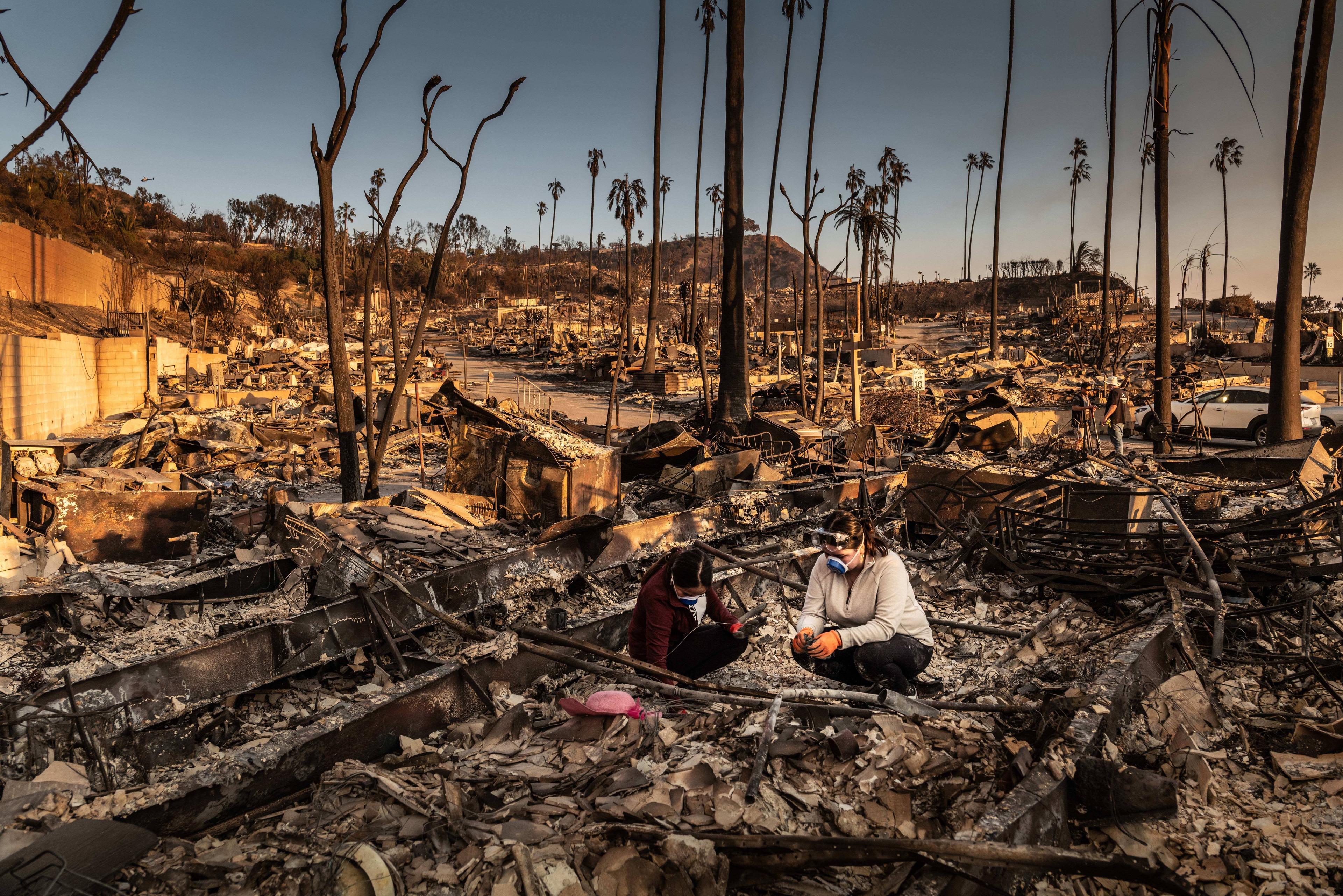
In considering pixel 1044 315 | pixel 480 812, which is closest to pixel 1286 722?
pixel 480 812

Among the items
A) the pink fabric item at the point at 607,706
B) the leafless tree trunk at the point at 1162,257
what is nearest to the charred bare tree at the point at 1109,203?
the leafless tree trunk at the point at 1162,257

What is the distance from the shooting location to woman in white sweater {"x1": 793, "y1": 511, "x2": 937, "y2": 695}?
4387 millimetres

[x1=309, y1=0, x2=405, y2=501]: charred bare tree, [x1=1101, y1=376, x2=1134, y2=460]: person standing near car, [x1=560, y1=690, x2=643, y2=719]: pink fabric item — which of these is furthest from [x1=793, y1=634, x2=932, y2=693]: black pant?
[x1=1101, y1=376, x2=1134, y2=460]: person standing near car

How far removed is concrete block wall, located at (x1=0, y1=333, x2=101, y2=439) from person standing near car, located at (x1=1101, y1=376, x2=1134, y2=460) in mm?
21075

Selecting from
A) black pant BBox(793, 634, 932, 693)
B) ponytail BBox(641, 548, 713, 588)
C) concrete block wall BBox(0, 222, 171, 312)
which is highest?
concrete block wall BBox(0, 222, 171, 312)

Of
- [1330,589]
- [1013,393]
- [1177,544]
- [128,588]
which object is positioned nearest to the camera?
[1330,589]

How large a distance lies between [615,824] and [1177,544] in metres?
5.81

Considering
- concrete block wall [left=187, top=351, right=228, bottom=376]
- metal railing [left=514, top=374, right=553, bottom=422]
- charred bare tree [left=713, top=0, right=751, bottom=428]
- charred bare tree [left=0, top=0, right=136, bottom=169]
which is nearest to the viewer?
charred bare tree [left=0, top=0, right=136, bottom=169]

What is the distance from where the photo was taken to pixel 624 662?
4.32 metres

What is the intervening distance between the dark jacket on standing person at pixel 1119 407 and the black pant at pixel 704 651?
1527cm

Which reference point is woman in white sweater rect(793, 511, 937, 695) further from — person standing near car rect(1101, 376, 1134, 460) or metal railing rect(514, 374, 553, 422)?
metal railing rect(514, 374, 553, 422)

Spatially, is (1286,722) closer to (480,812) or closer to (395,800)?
(480,812)

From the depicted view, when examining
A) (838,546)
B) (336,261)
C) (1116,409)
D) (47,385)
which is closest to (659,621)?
(838,546)

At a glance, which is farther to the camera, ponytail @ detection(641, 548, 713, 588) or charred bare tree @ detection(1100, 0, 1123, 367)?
charred bare tree @ detection(1100, 0, 1123, 367)
